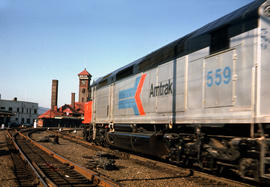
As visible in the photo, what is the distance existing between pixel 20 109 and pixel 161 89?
256 ft

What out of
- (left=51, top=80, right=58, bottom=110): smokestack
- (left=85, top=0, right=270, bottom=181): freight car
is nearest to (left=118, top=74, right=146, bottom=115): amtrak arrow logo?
(left=85, top=0, right=270, bottom=181): freight car

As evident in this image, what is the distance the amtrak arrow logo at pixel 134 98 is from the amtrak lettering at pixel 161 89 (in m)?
0.95

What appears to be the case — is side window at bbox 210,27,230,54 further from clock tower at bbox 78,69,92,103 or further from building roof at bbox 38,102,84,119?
Result: clock tower at bbox 78,69,92,103

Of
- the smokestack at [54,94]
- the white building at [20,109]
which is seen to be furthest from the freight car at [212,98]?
the white building at [20,109]

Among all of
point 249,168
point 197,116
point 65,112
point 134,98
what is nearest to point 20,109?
point 65,112

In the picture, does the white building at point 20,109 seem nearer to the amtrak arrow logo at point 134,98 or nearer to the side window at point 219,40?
the amtrak arrow logo at point 134,98

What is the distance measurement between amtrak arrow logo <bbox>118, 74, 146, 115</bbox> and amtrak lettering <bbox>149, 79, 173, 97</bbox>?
946mm

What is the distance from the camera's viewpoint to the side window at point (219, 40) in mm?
6926

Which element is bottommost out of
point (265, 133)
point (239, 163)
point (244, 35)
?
point (239, 163)

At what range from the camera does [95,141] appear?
1656 centimetres

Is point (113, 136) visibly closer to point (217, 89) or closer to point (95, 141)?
point (95, 141)

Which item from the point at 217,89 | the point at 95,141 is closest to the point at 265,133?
the point at 217,89

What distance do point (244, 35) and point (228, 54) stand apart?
62cm

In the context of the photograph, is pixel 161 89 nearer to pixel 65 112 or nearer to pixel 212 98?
pixel 212 98
